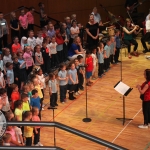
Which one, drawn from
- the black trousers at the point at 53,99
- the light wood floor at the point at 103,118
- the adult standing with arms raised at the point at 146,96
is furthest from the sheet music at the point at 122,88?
the black trousers at the point at 53,99

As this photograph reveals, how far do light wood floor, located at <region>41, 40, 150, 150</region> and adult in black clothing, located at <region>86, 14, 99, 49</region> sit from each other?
1.75 meters

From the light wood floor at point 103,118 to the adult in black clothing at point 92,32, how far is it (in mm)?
1750

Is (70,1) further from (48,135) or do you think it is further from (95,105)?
(48,135)

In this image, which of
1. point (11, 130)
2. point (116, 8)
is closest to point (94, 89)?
point (11, 130)

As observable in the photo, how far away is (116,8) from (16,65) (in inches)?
409

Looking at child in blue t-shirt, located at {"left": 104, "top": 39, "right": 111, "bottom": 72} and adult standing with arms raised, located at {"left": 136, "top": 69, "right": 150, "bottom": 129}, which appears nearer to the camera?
adult standing with arms raised, located at {"left": 136, "top": 69, "right": 150, "bottom": 129}

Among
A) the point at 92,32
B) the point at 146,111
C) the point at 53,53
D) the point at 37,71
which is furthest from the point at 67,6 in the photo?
the point at 146,111

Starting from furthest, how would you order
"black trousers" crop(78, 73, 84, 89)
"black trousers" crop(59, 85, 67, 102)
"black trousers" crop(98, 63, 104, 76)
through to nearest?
1. "black trousers" crop(98, 63, 104, 76)
2. "black trousers" crop(78, 73, 84, 89)
3. "black trousers" crop(59, 85, 67, 102)

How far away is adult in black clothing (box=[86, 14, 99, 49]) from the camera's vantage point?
→ 532 inches

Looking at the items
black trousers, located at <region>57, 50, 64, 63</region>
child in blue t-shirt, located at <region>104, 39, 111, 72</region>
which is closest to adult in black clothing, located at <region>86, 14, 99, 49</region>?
child in blue t-shirt, located at <region>104, 39, 111, 72</region>

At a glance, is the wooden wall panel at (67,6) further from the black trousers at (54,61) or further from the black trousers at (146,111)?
the black trousers at (146,111)

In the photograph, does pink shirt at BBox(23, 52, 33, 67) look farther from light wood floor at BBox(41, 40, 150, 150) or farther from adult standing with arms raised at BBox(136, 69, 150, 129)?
adult standing with arms raised at BBox(136, 69, 150, 129)

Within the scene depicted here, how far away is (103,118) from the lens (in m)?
9.42

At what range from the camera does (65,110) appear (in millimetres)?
9875
